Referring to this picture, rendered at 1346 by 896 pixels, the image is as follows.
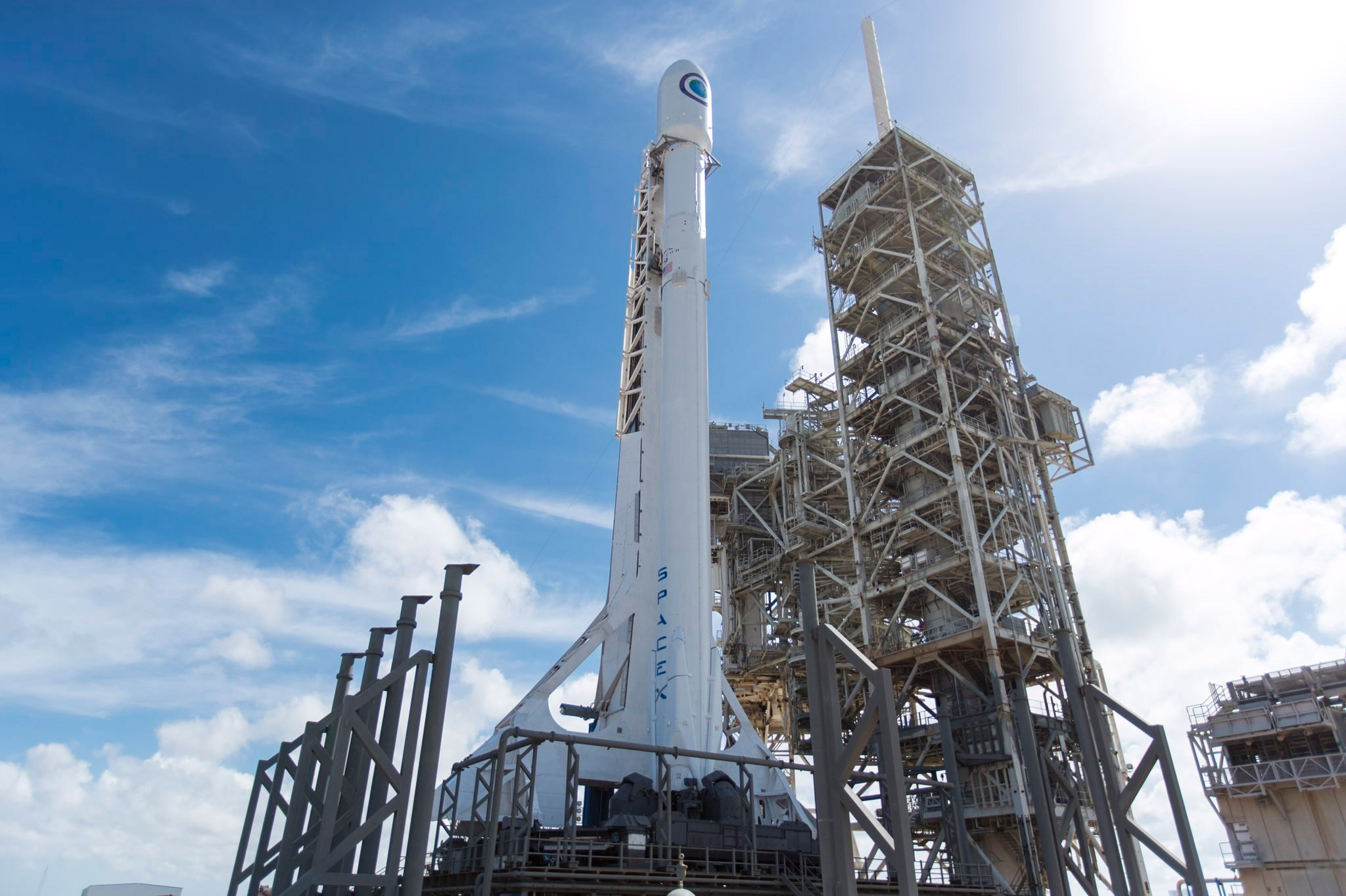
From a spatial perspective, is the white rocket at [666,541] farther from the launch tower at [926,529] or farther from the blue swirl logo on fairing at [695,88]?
the launch tower at [926,529]

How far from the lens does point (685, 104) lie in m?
29.3

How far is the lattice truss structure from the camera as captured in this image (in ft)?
90.6

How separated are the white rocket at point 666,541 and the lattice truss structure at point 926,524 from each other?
6369 mm

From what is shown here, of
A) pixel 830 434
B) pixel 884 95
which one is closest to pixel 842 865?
pixel 830 434

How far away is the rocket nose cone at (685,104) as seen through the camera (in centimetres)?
2888

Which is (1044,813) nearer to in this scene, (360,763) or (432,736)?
(432,736)

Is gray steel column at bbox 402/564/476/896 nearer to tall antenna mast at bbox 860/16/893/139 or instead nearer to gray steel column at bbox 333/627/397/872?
gray steel column at bbox 333/627/397/872

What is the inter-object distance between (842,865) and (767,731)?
3802cm

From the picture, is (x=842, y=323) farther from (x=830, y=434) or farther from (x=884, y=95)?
(x=884, y=95)

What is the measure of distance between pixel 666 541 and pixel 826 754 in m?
14.4

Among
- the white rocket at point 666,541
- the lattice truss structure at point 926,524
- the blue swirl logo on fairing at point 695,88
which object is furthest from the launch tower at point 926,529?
the blue swirl logo on fairing at point 695,88

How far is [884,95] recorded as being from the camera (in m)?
41.1

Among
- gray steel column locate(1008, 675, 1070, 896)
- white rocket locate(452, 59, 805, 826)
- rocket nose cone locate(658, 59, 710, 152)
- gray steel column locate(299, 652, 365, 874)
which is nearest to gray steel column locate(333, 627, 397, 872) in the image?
gray steel column locate(299, 652, 365, 874)

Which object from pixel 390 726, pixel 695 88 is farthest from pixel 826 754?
pixel 695 88
